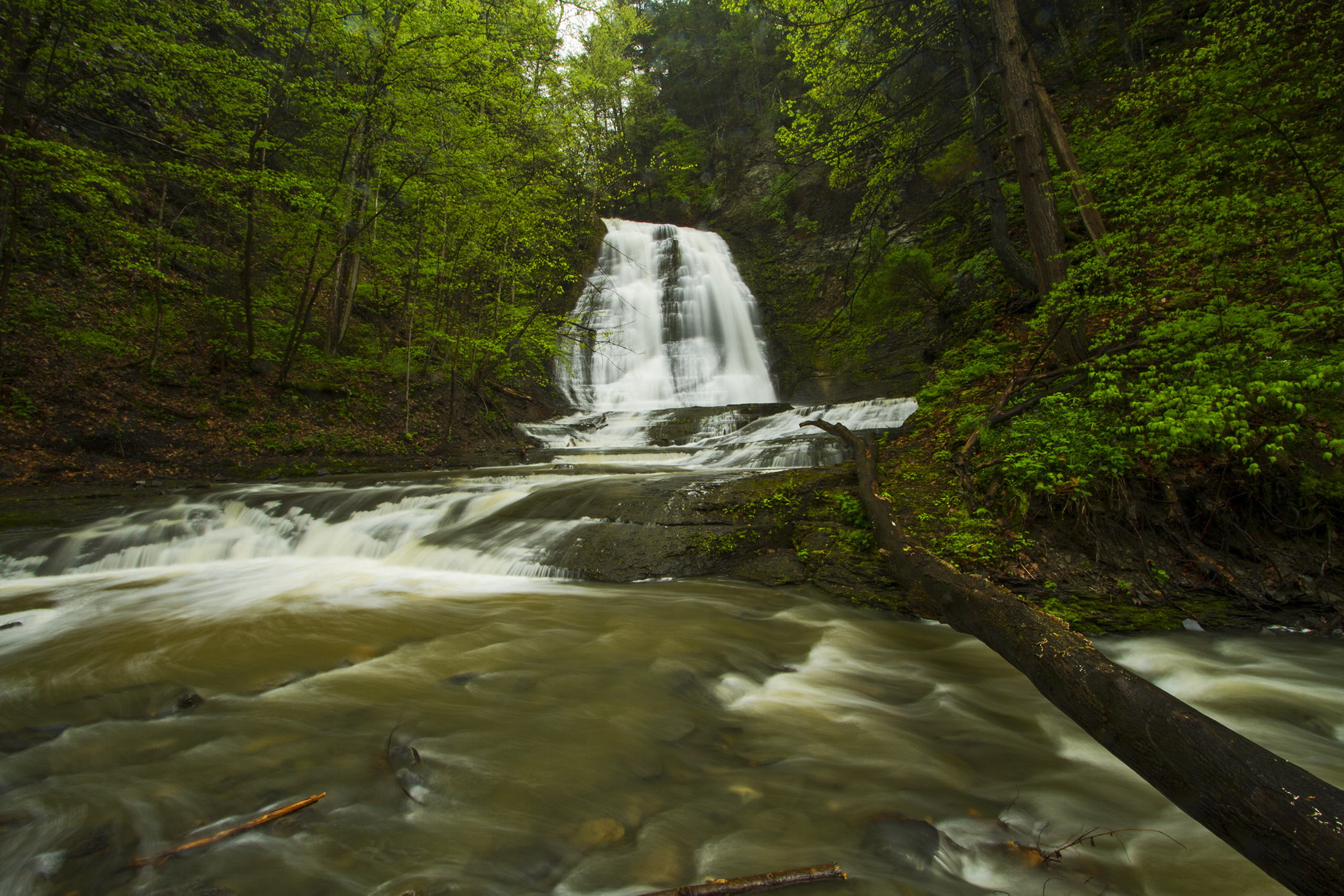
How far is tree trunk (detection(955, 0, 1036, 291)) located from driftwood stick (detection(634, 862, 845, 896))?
8694 mm

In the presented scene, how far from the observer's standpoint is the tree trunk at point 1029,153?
6.16m

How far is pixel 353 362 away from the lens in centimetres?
1358

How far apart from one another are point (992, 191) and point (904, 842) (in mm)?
9643

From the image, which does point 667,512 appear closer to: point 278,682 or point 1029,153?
point 278,682

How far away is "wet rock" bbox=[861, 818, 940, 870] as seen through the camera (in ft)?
6.37

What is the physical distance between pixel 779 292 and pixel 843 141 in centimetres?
1545

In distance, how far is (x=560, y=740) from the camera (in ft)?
8.74

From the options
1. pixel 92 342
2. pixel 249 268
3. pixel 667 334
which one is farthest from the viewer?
pixel 667 334

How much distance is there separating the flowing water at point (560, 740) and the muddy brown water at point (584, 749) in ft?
0.04

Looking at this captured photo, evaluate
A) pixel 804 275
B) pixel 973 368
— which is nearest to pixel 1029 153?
pixel 973 368

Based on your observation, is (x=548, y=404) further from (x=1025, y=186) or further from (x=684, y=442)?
(x=1025, y=186)

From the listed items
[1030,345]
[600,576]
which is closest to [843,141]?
[1030,345]

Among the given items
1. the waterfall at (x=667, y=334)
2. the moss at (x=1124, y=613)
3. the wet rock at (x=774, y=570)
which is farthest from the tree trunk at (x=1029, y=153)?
the waterfall at (x=667, y=334)

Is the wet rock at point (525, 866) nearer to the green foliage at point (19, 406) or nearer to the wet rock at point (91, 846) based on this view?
the wet rock at point (91, 846)
